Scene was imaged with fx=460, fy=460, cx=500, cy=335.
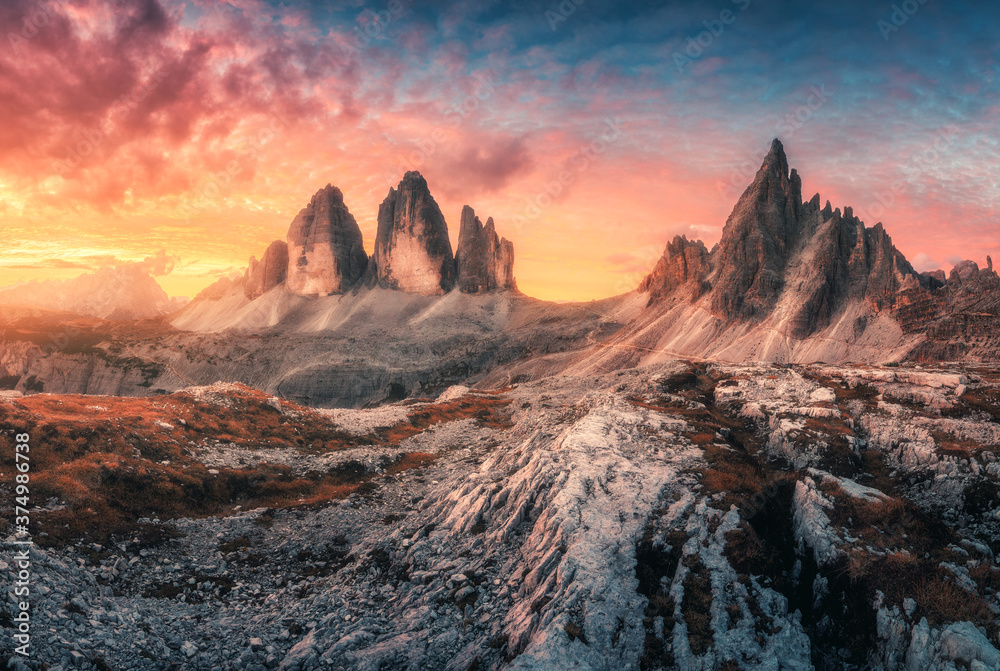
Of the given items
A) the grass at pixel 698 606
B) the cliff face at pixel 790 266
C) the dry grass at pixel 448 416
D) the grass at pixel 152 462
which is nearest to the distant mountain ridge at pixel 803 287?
the cliff face at pixel 790 266

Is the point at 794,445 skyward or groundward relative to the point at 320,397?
skyward

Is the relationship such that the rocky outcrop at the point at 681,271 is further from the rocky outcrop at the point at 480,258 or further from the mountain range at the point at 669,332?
the rocky outcrop at the point at 480,258

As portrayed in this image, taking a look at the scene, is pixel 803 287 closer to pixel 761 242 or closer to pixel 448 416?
pixel 761 242

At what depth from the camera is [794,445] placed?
87.1ft

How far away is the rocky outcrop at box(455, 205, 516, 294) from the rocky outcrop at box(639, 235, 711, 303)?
7466 cm

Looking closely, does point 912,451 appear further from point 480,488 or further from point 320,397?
point 320,397

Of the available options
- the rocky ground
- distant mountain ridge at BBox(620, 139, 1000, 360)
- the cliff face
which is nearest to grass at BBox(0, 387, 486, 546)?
A: the rocky ground

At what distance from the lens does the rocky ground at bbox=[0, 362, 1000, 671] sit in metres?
13.4

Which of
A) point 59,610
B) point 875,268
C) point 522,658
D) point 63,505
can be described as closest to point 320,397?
point 63,505

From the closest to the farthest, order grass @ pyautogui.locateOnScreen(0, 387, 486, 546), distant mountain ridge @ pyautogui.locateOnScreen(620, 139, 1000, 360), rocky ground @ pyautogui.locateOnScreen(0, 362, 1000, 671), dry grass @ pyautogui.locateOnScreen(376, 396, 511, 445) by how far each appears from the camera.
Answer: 1. rocky ground @ pyautogui.locateOnScreen(0, 362, 1000, 671)
2. grass @ pyautogui.locateOnScreen(0, 387, 486, 546)
3. dry grass @ pyautogui.locateOnScreen(376, 396, 511, 445)
4. distant mountain ridge @ pyautogui.locateOnScreen(620, 139, 1000, 360)

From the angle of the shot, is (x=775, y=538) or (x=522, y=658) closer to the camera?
(x=522, y=658)

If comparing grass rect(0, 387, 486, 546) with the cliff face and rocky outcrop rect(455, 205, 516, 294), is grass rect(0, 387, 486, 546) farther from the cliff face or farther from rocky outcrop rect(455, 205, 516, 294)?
rocky outcrop rect(455, 205, 516, 294)

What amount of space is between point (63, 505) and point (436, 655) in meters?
20.3

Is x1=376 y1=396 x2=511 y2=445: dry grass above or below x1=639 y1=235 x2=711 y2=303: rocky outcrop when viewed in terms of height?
below
